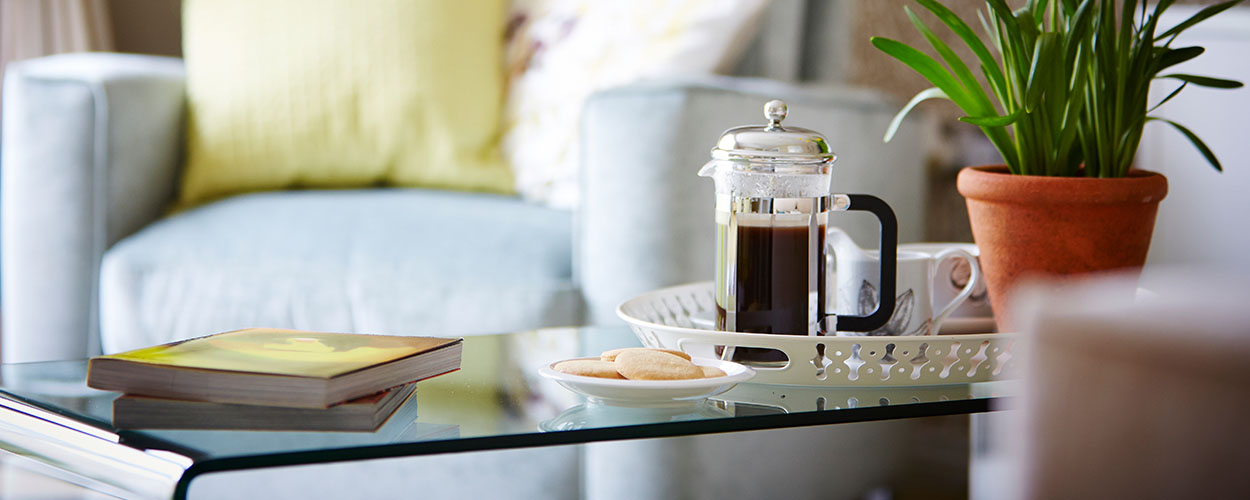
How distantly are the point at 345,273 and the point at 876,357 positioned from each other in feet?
2.82

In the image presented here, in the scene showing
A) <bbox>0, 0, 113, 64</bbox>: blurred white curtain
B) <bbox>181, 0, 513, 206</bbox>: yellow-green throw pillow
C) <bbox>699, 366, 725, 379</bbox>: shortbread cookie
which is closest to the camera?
<bbox>699, 366, 725, 379</bbox>: shortbread cookie

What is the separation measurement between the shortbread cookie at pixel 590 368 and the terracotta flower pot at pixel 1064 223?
0.37 metres

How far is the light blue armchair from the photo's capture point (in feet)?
4.25

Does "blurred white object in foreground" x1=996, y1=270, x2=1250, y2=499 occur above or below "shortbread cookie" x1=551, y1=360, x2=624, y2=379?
above

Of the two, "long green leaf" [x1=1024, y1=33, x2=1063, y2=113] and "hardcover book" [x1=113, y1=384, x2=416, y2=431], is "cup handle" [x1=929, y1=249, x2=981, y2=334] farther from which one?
"hardcover book" [x1=113, y1=384, x2=416, y2=431]

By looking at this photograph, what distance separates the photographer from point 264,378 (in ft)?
1.98

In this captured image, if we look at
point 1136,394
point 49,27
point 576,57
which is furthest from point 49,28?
point 1136,394

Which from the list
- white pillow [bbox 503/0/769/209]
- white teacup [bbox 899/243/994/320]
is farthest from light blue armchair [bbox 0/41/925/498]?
white teacup [bbox 899/243/994/320]

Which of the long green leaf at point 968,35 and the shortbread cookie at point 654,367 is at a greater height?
the long green leaf at point 968,35

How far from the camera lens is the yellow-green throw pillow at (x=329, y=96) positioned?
1.69 metres

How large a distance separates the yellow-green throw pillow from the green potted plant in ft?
3.24

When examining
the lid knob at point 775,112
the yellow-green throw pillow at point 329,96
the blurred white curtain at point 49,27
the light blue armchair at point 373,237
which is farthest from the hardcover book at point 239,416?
the blurred white curtain at point 49,27

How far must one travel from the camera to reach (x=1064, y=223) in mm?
838

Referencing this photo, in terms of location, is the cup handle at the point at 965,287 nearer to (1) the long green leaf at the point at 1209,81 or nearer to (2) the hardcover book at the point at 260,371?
(1) the long green leaf at the point at 1209,81
